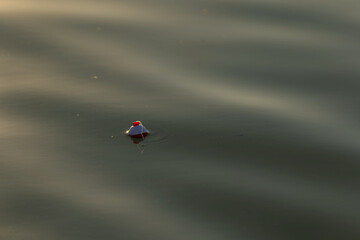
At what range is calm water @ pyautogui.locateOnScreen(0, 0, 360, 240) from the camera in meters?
4.34

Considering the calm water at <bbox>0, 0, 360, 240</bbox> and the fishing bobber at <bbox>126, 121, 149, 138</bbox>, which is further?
the fishing bobber at <bbox>126, 121, 149, 138</bbox>

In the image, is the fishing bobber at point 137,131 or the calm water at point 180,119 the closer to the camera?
the calm water at point 180,119

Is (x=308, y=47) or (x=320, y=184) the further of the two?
(x=308, y=47)

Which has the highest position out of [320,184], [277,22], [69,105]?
[277,22]

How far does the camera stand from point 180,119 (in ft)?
17.3

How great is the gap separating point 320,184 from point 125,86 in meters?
1.64

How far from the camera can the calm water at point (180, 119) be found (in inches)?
171

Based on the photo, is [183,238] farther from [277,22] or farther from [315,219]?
[277,22]

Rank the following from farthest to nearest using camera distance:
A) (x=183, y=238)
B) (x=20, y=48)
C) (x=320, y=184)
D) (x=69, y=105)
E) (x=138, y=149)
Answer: (x=20, y=48), (x=69, y=105), (x=138, y=149), (x=320, y=184), (x=183, y=238)

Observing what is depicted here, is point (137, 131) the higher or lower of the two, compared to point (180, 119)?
lower

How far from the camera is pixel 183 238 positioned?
4137mm

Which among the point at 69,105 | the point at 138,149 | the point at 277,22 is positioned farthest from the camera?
the point at 277,22

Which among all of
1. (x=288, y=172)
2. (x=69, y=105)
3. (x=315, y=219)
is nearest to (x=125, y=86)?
(x=69, y=105)

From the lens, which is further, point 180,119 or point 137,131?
point 180,119
